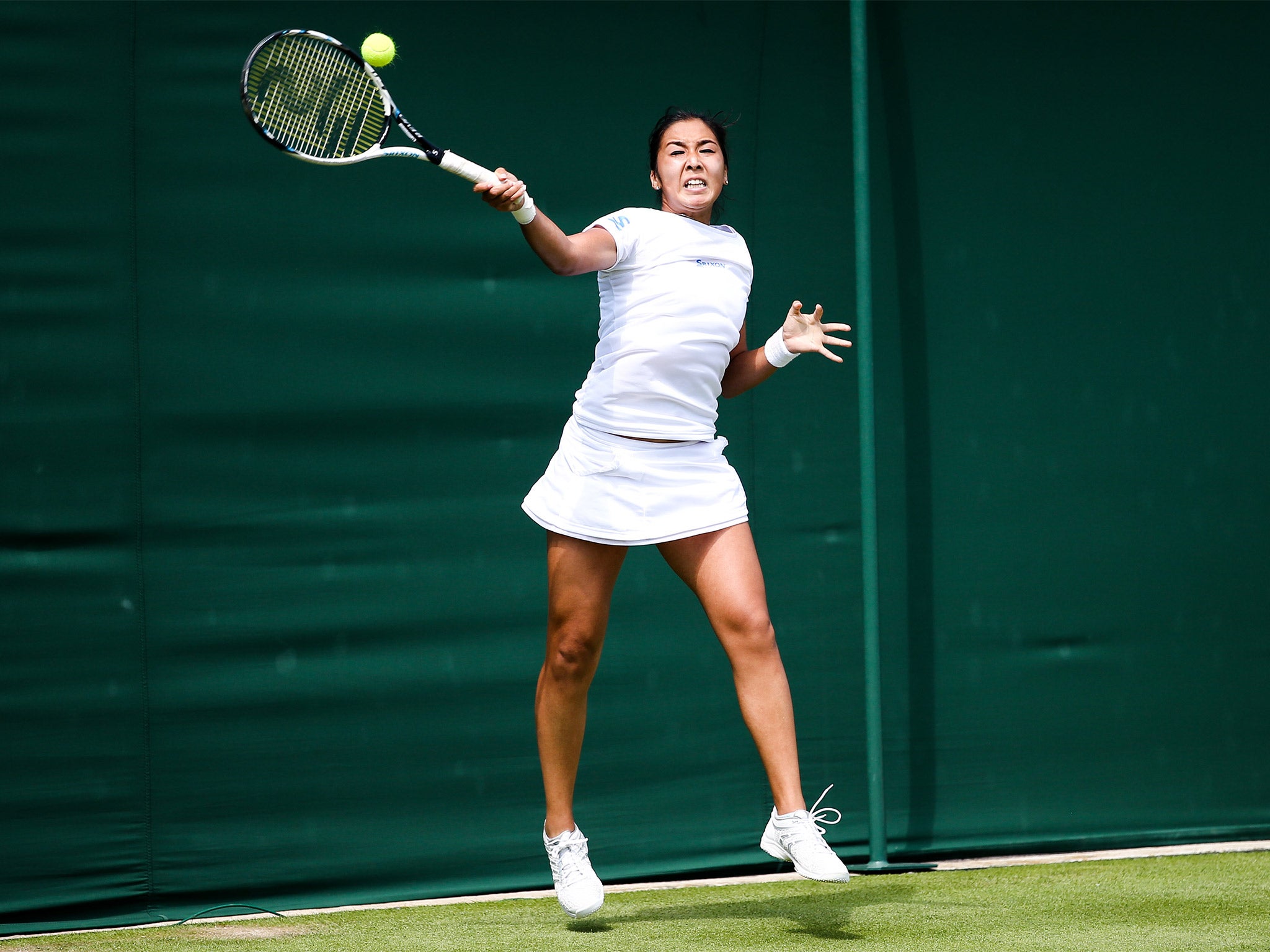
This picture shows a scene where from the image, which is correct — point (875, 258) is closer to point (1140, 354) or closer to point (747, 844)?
point (1140, 354)

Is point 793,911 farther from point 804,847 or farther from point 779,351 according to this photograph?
point 779,351

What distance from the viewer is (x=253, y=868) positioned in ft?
12.3

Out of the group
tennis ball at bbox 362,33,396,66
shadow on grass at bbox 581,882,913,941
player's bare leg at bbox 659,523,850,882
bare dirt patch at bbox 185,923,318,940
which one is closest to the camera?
tennis ball at bbox 362,33,396,66

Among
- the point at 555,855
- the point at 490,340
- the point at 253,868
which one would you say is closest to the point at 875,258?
the point at 490,340

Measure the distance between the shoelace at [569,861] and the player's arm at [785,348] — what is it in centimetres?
105

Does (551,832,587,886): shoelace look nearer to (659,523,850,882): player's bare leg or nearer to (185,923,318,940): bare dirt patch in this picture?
(659,523,850,882): player's bare leg

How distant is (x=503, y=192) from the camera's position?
2.81m

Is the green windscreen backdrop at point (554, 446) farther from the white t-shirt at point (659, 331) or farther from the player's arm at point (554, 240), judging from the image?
the player's arm at point (554, 240)

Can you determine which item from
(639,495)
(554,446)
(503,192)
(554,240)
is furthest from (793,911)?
(503,192)

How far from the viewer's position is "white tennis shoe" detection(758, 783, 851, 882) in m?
2.98

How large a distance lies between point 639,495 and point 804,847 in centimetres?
79

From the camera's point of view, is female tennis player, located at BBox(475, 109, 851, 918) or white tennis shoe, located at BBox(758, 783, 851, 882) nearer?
white tennis shoe, located at BBox(758, 783, 851, 882)

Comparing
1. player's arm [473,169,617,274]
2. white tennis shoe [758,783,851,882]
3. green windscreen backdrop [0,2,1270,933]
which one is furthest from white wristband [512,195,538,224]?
white tennis shoe [758,783,851,882]

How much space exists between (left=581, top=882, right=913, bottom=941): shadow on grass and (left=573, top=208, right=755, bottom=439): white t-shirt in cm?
109
